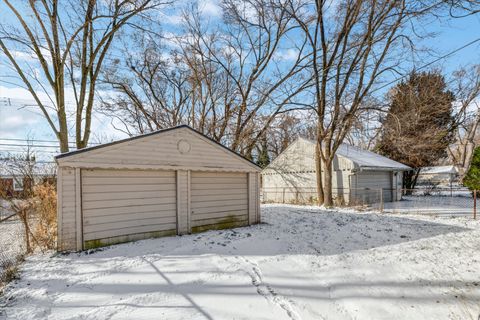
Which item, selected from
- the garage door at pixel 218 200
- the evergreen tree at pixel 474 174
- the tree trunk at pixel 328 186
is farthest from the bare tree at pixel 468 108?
the garage door at pixel 218 200

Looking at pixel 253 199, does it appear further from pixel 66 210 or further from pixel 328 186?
pixel 328 186

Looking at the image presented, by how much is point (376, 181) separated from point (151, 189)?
577 inches

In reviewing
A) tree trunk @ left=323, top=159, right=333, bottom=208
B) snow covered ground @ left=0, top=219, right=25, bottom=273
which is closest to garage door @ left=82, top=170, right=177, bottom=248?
snow covered ground @ left=0, top=219, right=25, bottom=273

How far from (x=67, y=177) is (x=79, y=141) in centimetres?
694

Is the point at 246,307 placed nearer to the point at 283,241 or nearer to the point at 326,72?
the point at 283,241

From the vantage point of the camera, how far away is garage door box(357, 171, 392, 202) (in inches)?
598

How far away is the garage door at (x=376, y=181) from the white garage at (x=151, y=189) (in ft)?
31.4

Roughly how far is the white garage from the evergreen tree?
679 inches

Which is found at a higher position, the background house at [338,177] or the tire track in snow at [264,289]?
the background house at [338,177]

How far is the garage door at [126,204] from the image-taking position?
5.65m

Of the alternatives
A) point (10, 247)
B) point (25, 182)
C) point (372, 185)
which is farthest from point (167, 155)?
point (372, 185)

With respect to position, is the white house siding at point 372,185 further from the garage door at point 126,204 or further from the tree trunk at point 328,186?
the garage door at point 126,204

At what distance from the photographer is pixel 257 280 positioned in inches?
160

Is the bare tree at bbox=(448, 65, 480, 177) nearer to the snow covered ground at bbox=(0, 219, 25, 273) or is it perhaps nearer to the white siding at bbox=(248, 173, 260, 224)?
the white siding at bbox=(248, 173, 260, 224)
